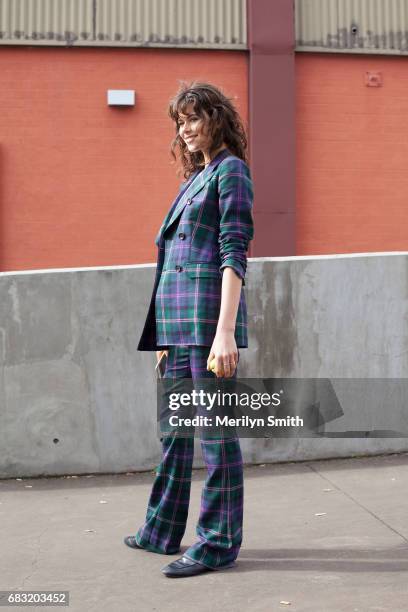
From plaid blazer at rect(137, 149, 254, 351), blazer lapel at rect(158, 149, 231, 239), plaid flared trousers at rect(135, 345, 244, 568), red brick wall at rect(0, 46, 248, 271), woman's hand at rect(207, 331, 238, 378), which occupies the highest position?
red brick wall at rect(0, 46, 248, 271)

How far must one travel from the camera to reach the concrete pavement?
9.68 ft

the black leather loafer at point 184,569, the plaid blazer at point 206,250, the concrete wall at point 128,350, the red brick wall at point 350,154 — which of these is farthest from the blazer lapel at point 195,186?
the red brick wall at point 350,154

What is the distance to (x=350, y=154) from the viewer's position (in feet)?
39.9

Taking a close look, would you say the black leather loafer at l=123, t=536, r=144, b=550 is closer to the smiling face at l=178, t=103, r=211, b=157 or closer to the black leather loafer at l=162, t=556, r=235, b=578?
the black leather loafer at l=162, t=556, r=235, b=578

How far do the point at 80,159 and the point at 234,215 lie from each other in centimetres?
892

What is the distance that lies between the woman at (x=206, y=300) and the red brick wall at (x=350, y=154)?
28.6 feet

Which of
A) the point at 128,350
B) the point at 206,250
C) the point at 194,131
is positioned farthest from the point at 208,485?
the point at 128,350

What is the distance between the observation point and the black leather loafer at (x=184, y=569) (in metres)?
3.15

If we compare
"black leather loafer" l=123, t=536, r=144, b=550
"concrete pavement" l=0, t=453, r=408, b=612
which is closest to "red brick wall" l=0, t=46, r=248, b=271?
"concrete pavement" l=0, t=453, r=408, b=612

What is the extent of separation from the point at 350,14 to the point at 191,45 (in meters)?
2.20

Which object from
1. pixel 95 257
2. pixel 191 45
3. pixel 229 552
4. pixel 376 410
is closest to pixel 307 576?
pixel 229 552

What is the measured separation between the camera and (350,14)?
11977 mm

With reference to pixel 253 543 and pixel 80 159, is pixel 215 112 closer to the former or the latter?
pixel 253 543

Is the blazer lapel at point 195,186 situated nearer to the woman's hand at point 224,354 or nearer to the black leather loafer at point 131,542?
the woman's hand at point 224,354
